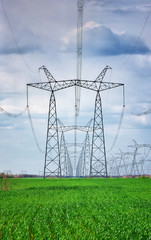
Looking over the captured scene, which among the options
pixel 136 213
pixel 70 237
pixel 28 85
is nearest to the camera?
pixel 70 237

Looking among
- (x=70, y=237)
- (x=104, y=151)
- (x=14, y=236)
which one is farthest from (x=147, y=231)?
(x=104, y=151)

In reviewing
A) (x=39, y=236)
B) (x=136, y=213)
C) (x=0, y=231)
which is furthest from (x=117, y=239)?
(x=136, y=213)

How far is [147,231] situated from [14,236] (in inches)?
116

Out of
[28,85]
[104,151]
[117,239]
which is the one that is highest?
[28,85]

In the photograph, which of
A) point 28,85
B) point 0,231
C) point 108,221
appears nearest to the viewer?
point 0,231

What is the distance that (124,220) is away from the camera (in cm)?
891

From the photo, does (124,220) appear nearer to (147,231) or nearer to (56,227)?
(147,231)

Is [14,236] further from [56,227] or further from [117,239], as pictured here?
[117,239]

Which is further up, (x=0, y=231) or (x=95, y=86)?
(x=95, y=86)

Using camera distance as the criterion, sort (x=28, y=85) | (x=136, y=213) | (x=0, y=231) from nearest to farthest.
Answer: (x=0, y=231)
(x=136, y=213)
(x=28, y=85)

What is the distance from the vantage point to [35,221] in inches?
343

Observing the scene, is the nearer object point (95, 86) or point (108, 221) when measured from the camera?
point (108, 221)

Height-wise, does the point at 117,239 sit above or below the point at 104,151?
below

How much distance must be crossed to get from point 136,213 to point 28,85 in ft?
108
